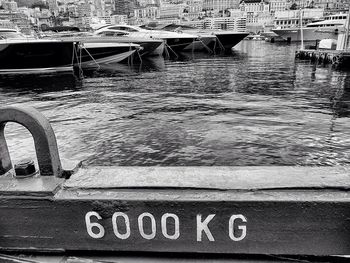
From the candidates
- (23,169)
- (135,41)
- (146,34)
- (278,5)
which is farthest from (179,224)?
(278,5)

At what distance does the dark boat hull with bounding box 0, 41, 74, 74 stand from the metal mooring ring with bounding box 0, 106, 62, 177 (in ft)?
54.6

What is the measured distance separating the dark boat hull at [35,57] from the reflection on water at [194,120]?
3.10m

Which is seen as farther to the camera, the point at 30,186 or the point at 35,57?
the point at 35,57

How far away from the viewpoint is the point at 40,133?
2.04 meters

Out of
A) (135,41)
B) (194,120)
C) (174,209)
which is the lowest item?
(194,120)

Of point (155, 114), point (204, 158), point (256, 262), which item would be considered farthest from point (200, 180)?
point (155, 114)

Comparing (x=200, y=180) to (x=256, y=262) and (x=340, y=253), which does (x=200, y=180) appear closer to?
(x=256, y=262)

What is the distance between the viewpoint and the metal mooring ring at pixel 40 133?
6.61 ft

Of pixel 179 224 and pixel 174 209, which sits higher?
pixel 174 209

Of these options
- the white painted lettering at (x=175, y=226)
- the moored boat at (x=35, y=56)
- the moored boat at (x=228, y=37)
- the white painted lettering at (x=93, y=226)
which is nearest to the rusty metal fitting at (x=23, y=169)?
the white painted lettering at (x=93, y=226)

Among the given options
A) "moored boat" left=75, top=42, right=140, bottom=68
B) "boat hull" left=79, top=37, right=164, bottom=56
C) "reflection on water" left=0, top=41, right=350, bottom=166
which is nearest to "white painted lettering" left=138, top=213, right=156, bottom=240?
"reflection on water" left=0, top=41, right=350, bottom=166

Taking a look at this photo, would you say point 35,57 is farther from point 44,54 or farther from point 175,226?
point 175,226

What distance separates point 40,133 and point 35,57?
18.0 metres

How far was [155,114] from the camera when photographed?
8.94 m
